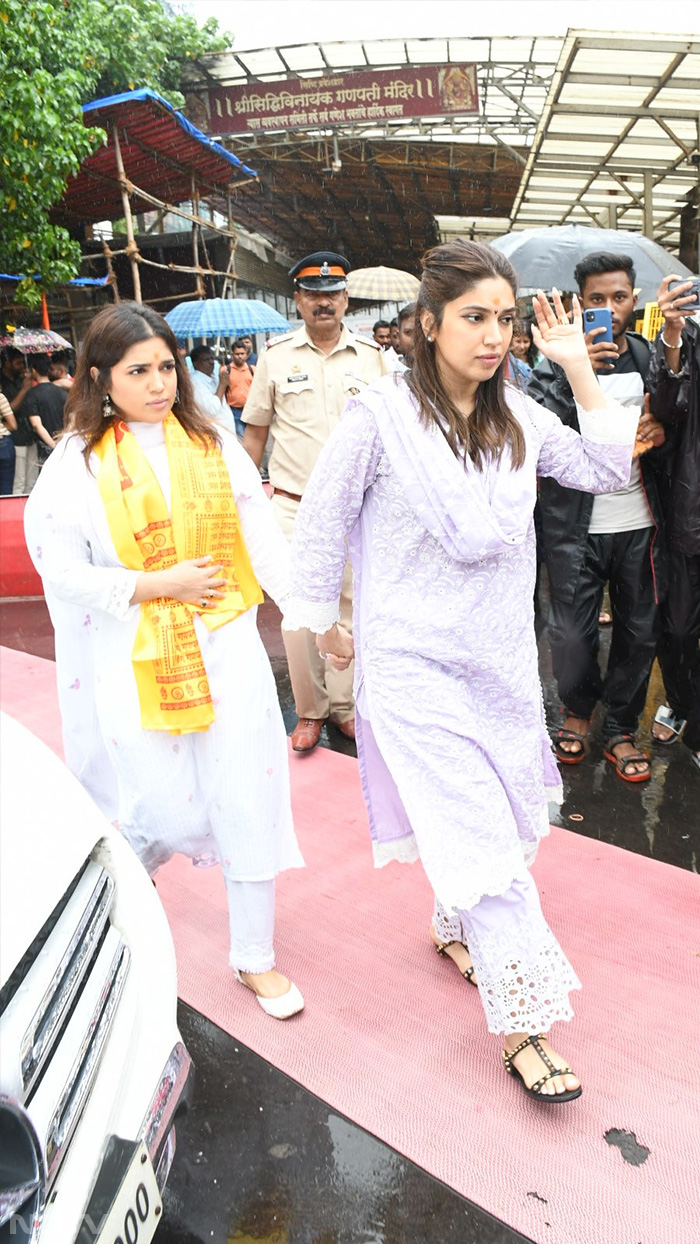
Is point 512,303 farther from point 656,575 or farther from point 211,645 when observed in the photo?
point 656,575

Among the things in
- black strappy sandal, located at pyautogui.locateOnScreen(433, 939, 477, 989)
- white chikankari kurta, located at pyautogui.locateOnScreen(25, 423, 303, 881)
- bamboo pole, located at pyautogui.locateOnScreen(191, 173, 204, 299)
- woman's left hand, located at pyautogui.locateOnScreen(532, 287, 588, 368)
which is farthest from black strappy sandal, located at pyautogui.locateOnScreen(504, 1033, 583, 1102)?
bamboo pole, located at pyautogui.locateOnScreen(191, 173, 204, 299)

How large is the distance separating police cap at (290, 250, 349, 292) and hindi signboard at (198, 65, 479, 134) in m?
11.4

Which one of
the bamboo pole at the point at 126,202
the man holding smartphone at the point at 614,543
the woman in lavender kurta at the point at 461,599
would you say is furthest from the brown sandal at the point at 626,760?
the bamboo pole at the point at 126,202

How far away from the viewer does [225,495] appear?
237 centimetres

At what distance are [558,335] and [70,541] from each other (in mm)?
1295

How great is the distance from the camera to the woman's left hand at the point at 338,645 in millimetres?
2305

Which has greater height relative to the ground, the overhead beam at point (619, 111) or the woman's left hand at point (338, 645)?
the overhead beam at point (619, 111)

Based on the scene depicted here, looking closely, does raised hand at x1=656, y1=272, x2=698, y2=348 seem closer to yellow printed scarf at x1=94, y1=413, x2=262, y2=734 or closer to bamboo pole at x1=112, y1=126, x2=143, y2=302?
yellow printed scarf at x1=94, y1=413, x2=262, y2=734

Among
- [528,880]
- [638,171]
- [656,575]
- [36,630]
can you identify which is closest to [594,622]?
[656,575]

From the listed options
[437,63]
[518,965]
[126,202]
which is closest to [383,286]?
[126,202]

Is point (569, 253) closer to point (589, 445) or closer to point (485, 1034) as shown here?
point (589, 445)

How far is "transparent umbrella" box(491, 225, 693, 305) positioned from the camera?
4930mm

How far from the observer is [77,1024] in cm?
145

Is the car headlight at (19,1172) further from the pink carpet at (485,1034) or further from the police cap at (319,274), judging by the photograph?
the police cap at (319,274)
